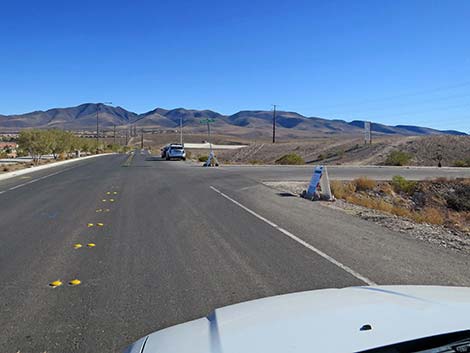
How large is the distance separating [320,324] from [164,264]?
186 inches

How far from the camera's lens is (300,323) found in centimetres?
290

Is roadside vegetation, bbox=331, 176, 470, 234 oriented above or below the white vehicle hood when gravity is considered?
below

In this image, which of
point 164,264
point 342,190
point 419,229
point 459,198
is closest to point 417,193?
point 459,198

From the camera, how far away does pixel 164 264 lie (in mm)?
7277

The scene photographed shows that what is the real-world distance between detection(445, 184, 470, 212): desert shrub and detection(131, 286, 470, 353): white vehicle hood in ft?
70.4

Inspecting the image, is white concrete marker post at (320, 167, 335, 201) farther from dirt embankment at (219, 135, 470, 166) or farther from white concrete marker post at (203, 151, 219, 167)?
dirt embankment at (219, 135, 470, 166)

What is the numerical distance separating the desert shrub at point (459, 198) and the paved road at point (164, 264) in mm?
12292

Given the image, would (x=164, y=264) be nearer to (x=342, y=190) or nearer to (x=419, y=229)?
(x=419, y=229)

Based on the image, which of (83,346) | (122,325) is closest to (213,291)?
(122,325)

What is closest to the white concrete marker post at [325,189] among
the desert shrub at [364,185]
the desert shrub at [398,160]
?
the desert shrub at [364,185]

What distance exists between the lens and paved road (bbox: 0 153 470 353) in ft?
16.3

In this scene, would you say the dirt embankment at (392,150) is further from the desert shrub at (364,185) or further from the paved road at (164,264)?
the paved road at (164,264)

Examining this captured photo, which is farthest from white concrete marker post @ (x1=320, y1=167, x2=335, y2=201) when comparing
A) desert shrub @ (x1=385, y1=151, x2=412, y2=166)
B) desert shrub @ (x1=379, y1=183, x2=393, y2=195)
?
desert shrub @ (x1=385, y1=151, x2=412, y2=166)

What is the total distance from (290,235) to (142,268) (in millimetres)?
3707
